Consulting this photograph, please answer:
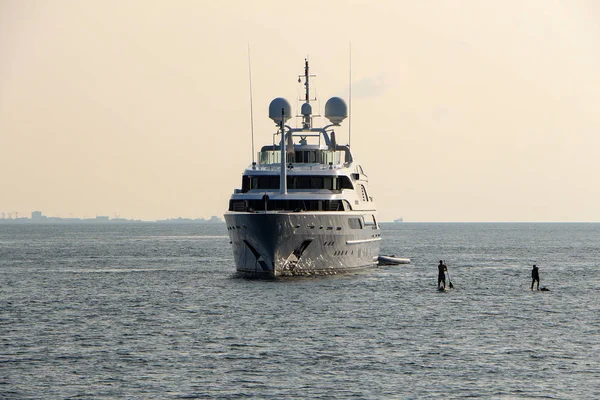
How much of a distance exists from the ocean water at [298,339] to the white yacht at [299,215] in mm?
1858

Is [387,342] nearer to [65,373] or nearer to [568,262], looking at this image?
[65,373]

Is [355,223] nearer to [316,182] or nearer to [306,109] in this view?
[316,182]

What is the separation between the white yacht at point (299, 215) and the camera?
210ft

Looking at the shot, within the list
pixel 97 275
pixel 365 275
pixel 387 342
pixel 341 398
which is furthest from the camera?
pixel 97 275

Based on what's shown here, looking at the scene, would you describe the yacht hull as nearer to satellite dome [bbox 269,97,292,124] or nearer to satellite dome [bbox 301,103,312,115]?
satellite dome [bbox 301,103,312,115]

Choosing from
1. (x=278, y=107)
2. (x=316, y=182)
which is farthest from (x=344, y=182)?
(x=278, y=107)

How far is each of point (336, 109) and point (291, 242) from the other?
2346 centimetres

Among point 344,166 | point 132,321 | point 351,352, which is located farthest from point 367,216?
point 351,352

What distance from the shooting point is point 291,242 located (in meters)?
64.0

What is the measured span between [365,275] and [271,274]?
10.9 metres

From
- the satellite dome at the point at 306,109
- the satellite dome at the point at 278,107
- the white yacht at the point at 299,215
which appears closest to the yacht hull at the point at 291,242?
the white yacht at the point at 299,215

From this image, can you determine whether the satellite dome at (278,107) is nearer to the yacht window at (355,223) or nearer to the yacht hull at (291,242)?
the yacht window at (355,223)

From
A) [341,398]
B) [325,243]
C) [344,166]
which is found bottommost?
[341,398]

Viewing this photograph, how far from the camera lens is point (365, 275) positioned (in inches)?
2886
